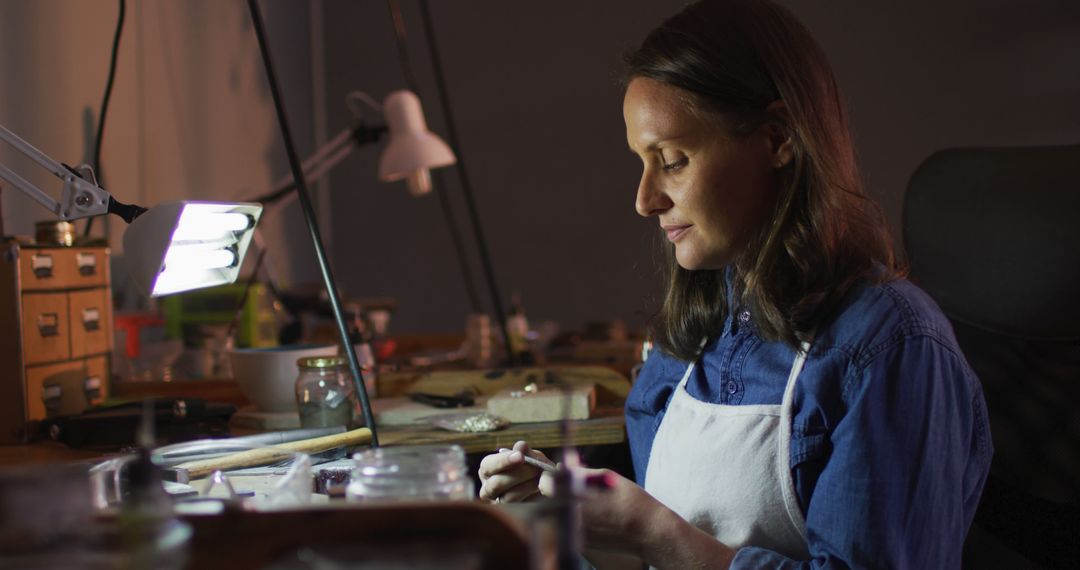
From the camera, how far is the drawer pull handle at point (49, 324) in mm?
1466

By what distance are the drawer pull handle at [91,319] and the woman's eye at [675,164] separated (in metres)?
0.97

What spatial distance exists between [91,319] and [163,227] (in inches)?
26.5

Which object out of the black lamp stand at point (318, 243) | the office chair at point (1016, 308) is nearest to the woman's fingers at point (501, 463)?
the black lamp stand at point (318, 243)

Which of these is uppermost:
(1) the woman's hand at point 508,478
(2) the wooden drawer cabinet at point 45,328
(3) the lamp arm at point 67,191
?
(3) the lamp arm at point 67,191

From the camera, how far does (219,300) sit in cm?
A: 237

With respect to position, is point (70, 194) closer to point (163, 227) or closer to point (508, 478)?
point (163, 227)

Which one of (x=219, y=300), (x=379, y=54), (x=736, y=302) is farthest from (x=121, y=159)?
(x=379, y=54)

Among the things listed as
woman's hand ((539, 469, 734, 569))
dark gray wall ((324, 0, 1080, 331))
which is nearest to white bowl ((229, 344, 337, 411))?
woman's hand ((539, 469, 734, 569))

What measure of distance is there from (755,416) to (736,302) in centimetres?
20

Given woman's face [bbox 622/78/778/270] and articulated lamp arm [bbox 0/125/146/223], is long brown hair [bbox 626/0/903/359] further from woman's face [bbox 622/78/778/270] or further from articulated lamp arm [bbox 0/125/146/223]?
articulated lamp arm [bbox 0/125/146/223]

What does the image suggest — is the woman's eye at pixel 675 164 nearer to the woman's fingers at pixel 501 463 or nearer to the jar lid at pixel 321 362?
the woman's fingers at pixel 501 463

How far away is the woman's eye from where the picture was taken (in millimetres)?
1189

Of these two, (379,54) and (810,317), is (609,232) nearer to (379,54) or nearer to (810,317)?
(379,54)

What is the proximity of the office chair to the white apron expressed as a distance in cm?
48
